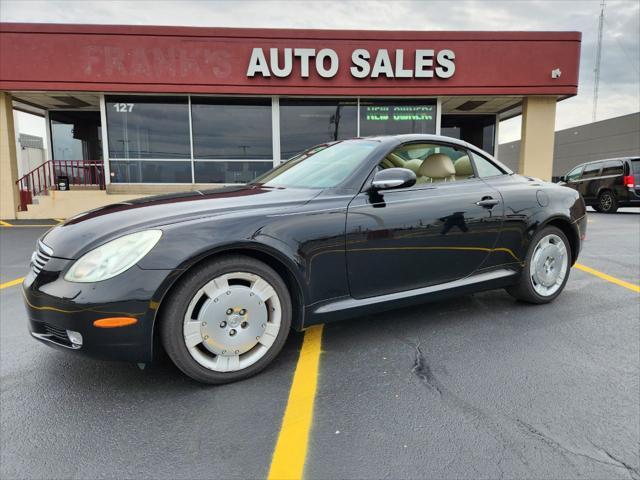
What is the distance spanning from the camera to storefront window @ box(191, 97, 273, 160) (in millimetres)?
12531

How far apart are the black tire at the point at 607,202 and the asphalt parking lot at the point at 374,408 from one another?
39.2 feet

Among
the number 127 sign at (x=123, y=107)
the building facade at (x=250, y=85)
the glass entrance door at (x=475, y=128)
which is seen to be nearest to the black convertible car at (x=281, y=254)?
the building facade at (x=250, y=85)

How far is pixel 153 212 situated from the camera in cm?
257

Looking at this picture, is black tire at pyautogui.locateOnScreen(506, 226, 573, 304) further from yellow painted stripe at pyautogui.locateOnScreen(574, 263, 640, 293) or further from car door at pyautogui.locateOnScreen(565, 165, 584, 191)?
car door at pyautogui.locateOnScreen(565, 165, 584, 191)

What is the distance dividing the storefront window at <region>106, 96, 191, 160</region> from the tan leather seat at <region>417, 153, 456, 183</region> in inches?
403

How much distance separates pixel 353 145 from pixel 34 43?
11402 millimetres

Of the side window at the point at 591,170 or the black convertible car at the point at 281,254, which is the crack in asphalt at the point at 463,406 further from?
the side window at the point at 591,170

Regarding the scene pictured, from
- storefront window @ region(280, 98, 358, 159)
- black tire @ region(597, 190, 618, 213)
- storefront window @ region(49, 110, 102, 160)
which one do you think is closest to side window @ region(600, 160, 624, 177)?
black tire @ region(597, 190, 618, 213)

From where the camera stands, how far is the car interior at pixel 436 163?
139 inches

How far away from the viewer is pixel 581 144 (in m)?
27.9

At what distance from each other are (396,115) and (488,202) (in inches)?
392

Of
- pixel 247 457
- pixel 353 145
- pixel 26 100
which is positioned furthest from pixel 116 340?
pixel 26 100

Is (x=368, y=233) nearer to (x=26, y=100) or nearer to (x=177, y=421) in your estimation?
(x=177, y=421)

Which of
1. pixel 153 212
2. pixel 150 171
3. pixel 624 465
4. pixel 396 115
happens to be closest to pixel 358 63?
pixel 396 115
